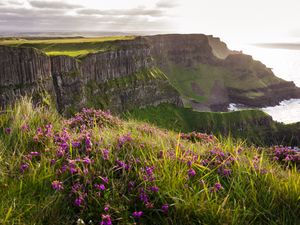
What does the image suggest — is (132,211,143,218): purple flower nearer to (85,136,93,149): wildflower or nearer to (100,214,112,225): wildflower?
(100,214,112,225): wildflower

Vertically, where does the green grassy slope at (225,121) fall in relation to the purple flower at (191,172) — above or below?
below

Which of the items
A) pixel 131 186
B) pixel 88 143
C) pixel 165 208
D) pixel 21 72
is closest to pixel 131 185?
pixel 131 186

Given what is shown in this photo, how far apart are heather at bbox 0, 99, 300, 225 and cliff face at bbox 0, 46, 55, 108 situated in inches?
2855

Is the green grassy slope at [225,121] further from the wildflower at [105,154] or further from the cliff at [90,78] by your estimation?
the wildflower at [105,154]

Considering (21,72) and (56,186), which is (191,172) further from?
(21,72)

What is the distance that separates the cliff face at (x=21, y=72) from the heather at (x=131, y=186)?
7253 centimetres

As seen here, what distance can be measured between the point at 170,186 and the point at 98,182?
1291 mm

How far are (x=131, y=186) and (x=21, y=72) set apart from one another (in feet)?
273

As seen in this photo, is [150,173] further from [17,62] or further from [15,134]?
[17,62]

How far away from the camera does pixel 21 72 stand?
272 ft

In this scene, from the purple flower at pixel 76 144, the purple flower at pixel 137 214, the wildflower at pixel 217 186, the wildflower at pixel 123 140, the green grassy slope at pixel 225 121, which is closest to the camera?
the purple flower at pixel 137 214

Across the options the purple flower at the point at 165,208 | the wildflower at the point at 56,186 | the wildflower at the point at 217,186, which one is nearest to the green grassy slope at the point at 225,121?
the wildflower at the point at 217,186

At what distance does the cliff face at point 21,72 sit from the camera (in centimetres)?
7812

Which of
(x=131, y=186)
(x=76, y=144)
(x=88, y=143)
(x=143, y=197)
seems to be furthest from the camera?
(x=88, y=143)
